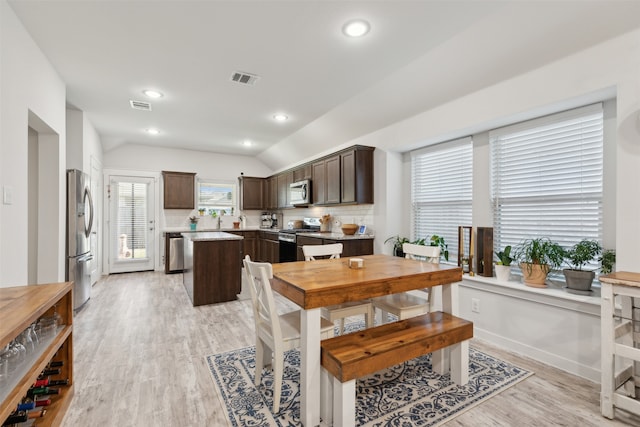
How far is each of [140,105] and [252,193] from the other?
12.0 feet

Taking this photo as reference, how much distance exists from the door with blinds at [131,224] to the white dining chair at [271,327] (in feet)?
17.8

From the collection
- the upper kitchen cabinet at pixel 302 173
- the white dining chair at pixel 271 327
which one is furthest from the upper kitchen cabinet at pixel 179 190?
the white dining chair at pixel 271 327

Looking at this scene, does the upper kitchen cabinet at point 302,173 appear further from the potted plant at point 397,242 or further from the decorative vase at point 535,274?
the decorative vase at point 535,274

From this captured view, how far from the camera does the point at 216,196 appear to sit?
7.35 metres

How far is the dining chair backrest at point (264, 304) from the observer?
1.79 metres

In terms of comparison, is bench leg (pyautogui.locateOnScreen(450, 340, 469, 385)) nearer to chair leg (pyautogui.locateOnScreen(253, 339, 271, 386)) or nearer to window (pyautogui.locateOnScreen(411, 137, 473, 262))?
chair leg (pyautogui.locateOnScreen(253, 339, 271, 386))

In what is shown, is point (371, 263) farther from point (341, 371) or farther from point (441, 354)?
point (341, 371)

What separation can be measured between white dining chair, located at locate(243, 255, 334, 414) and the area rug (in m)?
0.12

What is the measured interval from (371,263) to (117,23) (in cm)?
282

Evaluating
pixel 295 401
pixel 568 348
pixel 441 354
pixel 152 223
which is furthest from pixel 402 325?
pixel 152 223

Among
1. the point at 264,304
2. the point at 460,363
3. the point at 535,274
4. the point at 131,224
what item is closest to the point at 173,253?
the point at 131,224

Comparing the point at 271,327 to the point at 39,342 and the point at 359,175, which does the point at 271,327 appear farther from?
the point at 359,175

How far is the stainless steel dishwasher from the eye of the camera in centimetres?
617

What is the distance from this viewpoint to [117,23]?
2.33m
